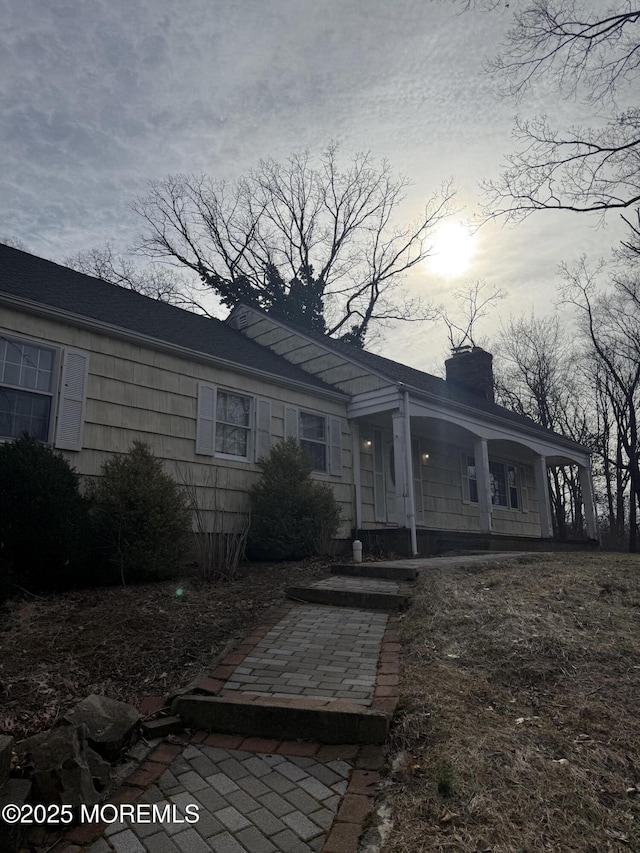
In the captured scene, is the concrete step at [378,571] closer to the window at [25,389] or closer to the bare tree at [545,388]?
the window at [25,389]

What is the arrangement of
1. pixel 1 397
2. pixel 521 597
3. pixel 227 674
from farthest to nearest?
pixel 1 397 → pixel 521 597 → pixel 227 674

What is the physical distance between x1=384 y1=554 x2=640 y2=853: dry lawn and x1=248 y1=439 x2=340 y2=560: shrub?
3.58m

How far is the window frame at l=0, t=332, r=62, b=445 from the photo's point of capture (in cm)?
725

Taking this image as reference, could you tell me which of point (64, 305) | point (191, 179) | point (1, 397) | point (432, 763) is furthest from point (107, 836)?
point (191, 179)

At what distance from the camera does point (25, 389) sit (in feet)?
24.1

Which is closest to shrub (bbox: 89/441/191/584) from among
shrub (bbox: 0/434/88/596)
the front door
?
shrub (bbox: 0/434/88/596)

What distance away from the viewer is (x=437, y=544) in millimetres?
11734

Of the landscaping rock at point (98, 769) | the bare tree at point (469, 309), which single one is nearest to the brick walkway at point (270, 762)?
the landscaping rock at point (98, 769)

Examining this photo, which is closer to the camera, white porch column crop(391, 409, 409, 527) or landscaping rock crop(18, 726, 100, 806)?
landscaping rock crop(18, 726, 100, 806)

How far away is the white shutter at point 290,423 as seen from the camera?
1085cm

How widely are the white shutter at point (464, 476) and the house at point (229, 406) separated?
0.18 ft

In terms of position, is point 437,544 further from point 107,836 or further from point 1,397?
point 107,836

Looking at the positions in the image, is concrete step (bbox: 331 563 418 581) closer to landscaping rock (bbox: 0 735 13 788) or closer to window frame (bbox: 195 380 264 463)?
window frame (bbox: 195 380 264 463)

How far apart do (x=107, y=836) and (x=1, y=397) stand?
5978 mm
